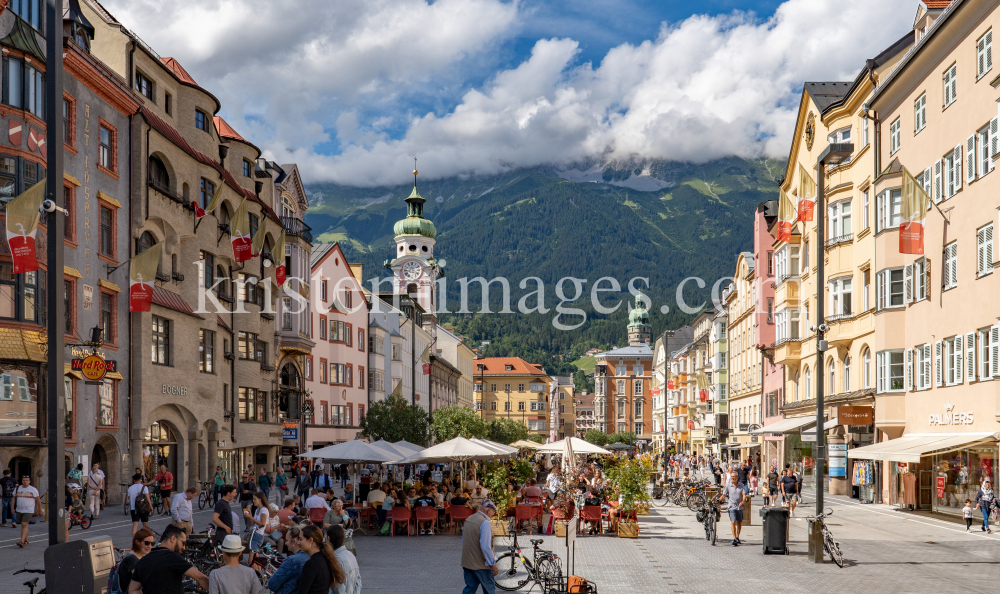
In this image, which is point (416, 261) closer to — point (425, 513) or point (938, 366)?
point (938, 366)

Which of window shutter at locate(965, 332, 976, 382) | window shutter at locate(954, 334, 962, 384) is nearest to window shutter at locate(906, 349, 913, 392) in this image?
window shutter at locate(954, 334, 962, 384)

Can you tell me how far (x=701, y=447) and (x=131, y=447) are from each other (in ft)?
253

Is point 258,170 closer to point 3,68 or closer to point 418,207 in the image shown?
point 3,68

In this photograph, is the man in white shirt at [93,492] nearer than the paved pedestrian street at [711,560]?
No

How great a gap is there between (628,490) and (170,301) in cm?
2296

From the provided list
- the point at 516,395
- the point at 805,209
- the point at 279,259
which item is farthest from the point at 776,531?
the point at 516,395

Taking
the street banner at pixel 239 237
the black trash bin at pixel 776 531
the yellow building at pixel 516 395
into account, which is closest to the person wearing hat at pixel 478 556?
the black trash bin at pixel 776 531

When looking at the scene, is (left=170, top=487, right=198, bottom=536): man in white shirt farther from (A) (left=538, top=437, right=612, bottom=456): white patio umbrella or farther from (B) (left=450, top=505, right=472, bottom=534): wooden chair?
(A) (left=538, top=437, right=612, bottom=456): white patio umbrella

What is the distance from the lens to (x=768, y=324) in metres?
64.4

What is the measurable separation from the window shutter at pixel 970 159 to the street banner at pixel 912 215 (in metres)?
1.46

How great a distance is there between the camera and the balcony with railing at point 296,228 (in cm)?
6337

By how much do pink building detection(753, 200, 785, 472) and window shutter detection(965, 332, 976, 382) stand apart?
30.0 m

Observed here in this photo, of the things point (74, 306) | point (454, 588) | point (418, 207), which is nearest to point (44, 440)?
point (74, 306)

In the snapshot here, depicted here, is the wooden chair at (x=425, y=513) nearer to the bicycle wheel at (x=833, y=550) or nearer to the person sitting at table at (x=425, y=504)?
the person sitting at table at (x=425, y=504)
